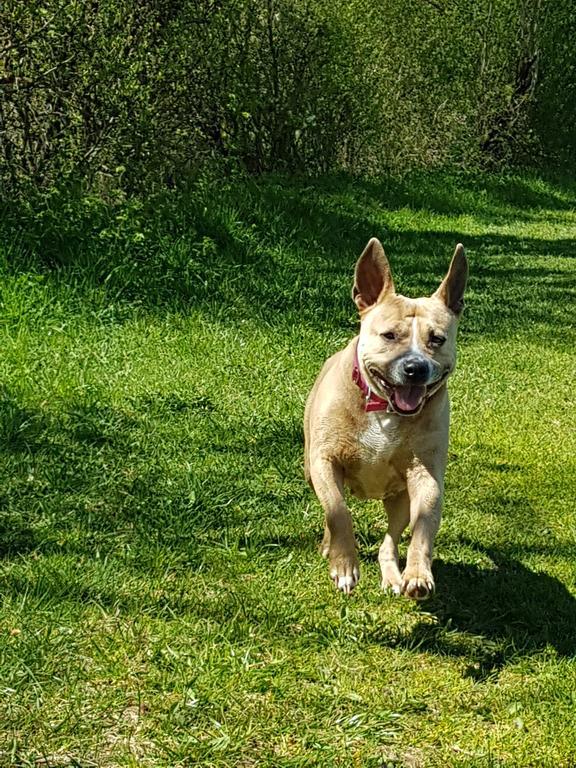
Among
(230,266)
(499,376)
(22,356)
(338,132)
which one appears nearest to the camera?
(22,356)

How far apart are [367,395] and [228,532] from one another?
1.09m

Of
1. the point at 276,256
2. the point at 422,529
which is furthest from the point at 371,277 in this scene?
the point at 276,256

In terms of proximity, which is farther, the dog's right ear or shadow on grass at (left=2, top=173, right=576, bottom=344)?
shadow on grass at (left=2, top=173, right=576, bottom=344)

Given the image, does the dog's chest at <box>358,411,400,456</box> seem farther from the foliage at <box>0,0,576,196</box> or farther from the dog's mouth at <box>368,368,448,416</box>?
the foliage at <box>0,0,576,196</box>

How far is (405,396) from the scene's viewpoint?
4.17 metres

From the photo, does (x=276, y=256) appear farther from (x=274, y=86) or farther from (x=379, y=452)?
(x=379, y=452)

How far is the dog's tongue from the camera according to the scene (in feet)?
13.6

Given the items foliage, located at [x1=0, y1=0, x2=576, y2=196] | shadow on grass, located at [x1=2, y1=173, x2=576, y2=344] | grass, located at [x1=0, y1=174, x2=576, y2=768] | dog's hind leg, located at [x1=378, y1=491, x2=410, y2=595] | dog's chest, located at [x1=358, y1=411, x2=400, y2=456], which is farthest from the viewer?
foliage, located at [x1=0, y1=0, x2=576, y2=196]

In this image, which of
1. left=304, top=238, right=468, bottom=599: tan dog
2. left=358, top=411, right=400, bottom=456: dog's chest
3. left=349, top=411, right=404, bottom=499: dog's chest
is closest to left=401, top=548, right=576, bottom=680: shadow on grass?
left=304, top=238, right=468, bottom=599: tan dog

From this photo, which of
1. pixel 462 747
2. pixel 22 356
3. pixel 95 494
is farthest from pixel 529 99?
pixel 462 747

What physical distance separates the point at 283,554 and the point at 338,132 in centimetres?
1188

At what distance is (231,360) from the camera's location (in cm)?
789

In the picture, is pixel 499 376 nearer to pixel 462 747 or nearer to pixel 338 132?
pixel 462 747

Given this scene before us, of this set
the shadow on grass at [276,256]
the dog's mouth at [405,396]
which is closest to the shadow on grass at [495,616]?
the dog's mouth at [405,396]
